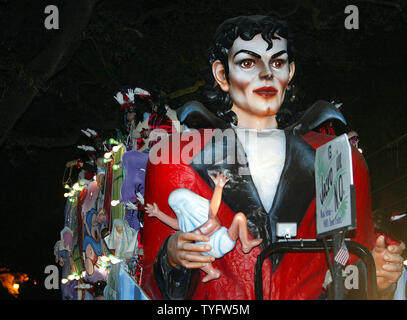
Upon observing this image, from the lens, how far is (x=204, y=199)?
493cm

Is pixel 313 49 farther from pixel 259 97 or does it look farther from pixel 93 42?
pixel 259 97

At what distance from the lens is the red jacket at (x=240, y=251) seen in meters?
5.00

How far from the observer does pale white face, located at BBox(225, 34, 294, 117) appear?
525 cm

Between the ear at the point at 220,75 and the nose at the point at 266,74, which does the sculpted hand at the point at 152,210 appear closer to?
the ear at the point at 220,75

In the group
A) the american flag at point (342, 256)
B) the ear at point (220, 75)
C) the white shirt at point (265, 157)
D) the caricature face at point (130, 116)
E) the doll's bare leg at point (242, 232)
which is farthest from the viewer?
the caricature face at point (130, 116)

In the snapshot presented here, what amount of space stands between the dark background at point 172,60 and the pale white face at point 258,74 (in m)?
4.37

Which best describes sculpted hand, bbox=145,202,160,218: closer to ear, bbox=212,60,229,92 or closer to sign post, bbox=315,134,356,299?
ear, bbox=212,60,229,92

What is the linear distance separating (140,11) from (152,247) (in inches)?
282

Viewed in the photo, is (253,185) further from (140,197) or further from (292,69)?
(140,197)

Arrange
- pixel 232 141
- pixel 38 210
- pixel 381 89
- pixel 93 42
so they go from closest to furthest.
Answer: pixel 232 141 → pixel 93 42 → pixel 381 89 → pixel 38 210

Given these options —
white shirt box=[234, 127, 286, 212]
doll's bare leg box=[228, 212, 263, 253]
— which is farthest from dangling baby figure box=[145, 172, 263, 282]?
white shirt box=[234, 127, 286, 212]

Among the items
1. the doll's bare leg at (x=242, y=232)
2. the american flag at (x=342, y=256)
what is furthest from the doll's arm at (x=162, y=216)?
the american flag at (x=342, y=256)

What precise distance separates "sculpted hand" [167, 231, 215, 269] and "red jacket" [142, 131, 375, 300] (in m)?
0.32

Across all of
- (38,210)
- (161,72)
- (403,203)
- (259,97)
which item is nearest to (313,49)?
(161,72)
